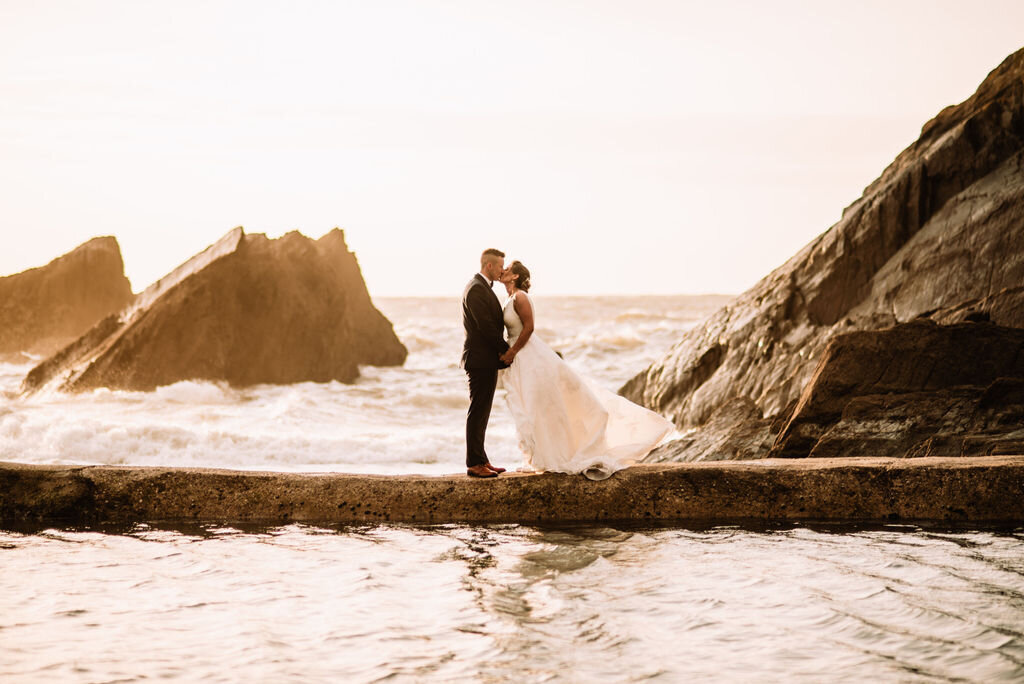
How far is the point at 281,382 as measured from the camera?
22.5 meters

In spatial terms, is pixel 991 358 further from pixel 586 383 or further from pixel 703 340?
pixel 703 340

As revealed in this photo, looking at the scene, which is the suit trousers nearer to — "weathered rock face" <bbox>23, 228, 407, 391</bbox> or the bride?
the bride

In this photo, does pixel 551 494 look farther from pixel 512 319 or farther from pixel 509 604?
Result: pixel 509 604

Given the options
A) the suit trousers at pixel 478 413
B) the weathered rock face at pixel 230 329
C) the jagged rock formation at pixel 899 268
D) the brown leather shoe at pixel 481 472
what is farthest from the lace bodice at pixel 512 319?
the weathered rock face at pixel 230 329

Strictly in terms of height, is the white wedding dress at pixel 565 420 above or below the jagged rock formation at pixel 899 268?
below

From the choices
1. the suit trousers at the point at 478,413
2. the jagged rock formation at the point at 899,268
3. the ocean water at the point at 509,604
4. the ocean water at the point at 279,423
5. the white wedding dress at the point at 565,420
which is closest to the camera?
the ocean water at the point at 509,604

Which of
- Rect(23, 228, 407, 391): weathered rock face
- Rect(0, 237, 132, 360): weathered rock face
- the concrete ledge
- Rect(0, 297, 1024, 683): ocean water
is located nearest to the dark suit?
the concrete ledge

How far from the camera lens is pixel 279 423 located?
703 inches

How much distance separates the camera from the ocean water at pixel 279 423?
14.9 metres

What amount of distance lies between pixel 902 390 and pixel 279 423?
38.3 ft

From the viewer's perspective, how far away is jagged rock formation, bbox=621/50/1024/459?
1124 centimetres

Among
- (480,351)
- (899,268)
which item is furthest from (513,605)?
(899,268)

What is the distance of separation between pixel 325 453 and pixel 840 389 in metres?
8.54

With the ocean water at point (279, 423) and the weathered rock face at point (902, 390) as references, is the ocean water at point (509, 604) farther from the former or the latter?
the ocean water at point (279, 423)
